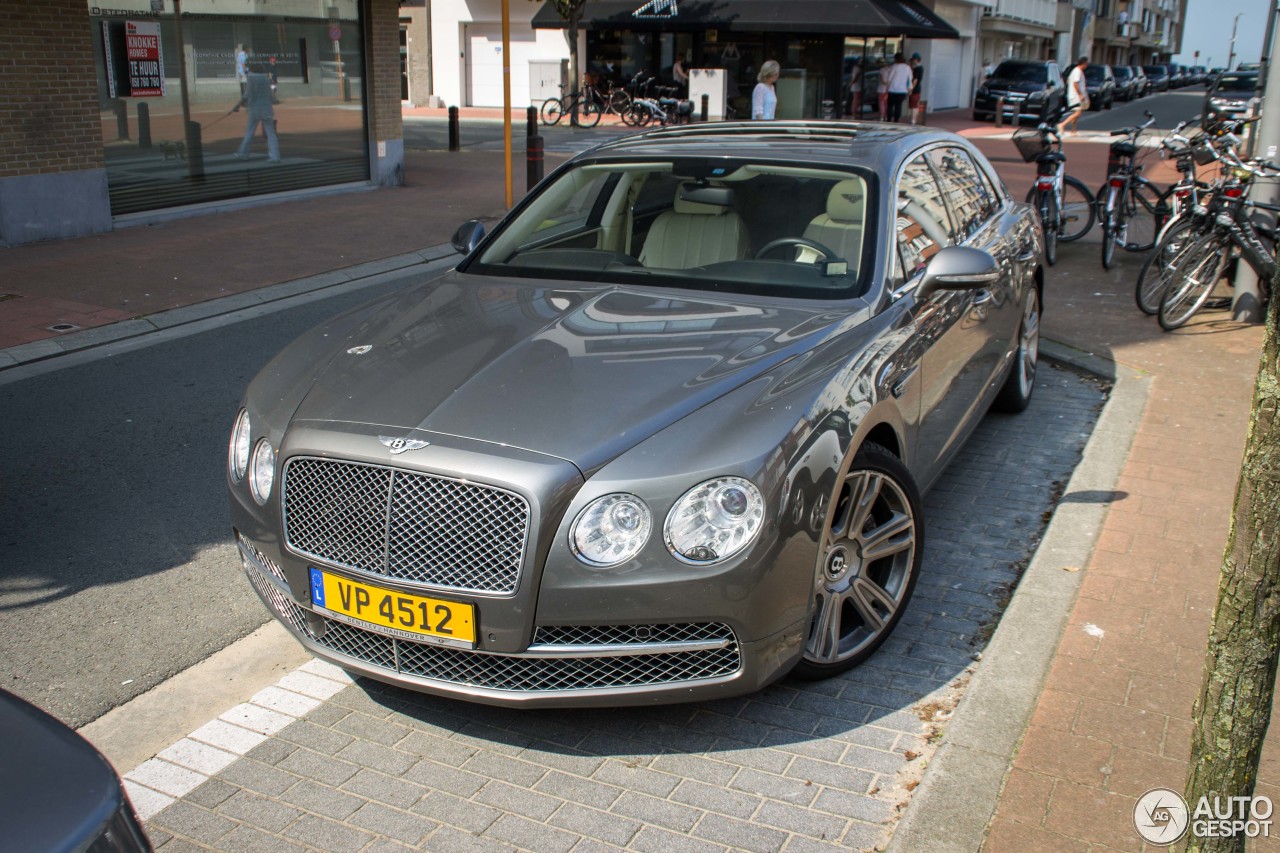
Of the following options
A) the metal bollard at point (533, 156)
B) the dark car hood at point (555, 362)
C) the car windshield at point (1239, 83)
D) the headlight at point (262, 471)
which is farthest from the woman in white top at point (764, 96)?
the car windshield at point (1239, 83)

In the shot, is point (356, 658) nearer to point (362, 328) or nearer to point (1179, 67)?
point (362, 328)

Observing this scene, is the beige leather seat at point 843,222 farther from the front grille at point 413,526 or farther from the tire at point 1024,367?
the tire at point 1024,367

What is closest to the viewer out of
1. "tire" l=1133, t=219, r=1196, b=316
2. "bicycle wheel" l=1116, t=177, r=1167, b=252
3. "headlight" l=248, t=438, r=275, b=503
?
"headlight" l=248, t=438, r=275, b=503

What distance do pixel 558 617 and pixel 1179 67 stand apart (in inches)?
3710

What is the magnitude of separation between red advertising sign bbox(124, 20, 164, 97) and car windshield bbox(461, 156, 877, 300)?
9.96m

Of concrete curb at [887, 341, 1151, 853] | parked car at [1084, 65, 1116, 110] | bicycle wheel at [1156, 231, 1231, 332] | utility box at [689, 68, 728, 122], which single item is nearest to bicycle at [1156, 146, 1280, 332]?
bicycle wheel at [1156, 231, 1231, 332]

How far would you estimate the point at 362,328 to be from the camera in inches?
172

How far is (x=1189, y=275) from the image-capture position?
8.40m

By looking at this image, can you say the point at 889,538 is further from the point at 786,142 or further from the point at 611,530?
the point at 786,142

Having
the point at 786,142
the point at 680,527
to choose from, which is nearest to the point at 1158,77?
the point at 786,142

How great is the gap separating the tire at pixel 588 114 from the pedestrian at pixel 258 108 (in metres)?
15.4

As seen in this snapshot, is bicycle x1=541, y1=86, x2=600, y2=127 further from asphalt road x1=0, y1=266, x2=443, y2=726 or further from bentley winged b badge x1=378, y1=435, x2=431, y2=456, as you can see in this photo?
bentley winged b badge x1=378, y1=435, x2=431, y2=456

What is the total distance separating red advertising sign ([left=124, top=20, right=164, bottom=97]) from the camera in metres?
13.2

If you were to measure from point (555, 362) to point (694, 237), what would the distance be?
1.24 m
